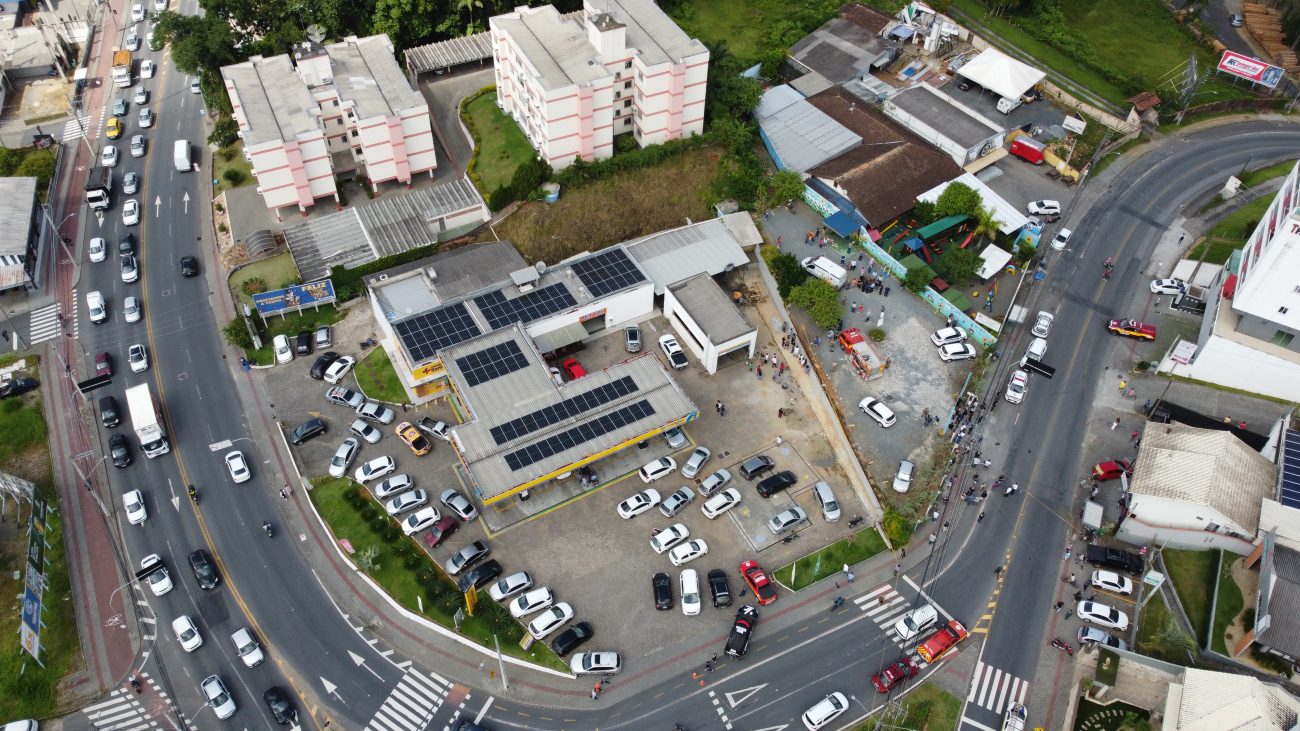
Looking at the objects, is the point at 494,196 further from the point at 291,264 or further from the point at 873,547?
the point at 873,547

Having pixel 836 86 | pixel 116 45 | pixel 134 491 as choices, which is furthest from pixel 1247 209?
pixel 116 45

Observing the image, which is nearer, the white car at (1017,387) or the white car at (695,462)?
the white car at (695,462)

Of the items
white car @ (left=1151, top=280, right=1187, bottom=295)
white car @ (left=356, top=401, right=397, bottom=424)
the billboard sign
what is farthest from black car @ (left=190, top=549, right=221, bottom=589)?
the billboard sign

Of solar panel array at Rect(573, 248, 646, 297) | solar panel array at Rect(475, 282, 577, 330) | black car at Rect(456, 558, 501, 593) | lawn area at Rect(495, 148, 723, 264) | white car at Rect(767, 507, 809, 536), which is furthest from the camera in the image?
lawn area at Rect(495, 148, 723, 264)

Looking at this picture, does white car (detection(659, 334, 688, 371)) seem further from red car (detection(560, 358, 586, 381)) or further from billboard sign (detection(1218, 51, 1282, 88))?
billboard sign (detection(1218, 51, 1282, 88))

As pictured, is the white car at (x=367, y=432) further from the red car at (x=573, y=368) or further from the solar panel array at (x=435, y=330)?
the red car at (x=573, y=368)

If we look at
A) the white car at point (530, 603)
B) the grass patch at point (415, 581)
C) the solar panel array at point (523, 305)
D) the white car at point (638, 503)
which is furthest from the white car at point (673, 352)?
the grass patch at point (415, 581)
